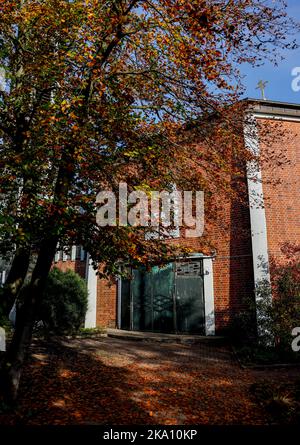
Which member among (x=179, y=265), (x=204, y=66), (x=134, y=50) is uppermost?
(x=134, y=50)

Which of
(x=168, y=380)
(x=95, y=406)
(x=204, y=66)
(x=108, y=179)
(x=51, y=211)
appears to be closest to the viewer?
(x=51, y=211)

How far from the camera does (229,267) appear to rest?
12555mm

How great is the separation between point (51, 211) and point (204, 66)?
3841 mm

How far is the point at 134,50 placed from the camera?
7613mm

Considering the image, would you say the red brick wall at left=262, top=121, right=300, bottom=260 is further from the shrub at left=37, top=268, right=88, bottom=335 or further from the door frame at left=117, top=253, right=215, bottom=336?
the shrub at left=37, top=268, right=88, bottom=335

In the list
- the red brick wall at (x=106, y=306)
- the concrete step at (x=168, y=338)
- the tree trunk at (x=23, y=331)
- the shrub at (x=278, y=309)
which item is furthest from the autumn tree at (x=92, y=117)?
the red brick wall at (x=106, y=306)

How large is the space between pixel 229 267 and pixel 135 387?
22.8 ft

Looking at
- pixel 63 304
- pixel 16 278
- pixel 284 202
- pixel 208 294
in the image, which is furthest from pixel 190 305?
pixel 16 278

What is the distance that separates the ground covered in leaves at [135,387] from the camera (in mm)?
5254

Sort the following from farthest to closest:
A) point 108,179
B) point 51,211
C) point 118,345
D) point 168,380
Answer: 1. point 118,345
2. point 168,380
3. point 108,179
4. point 51,211

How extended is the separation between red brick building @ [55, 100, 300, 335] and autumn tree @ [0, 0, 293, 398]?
5.06m
